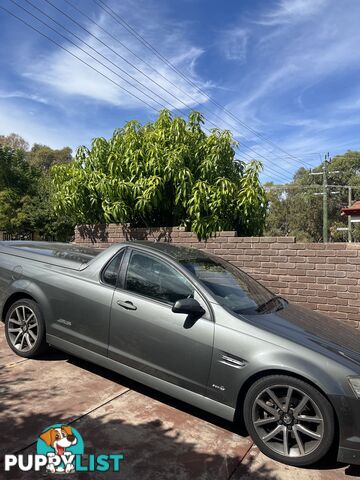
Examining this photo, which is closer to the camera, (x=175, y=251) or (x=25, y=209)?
(x=175, y=251)

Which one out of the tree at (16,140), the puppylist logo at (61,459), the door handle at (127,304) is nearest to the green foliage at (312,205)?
the tree at (16,140)

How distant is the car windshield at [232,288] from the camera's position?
11.9 ft

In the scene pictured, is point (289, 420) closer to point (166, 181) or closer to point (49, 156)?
point (166, 181)

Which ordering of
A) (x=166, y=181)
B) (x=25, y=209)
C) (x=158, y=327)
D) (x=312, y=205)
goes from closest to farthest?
(x=158, y=327), (x=166, y=181), (x=25, y=209), (x=312, y=205)

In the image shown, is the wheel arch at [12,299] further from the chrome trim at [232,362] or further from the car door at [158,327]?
the chrome trim at [232,362]

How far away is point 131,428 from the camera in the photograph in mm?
3281

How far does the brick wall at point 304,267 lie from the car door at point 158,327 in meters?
3.01

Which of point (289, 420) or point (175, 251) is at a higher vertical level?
point (175, 251)

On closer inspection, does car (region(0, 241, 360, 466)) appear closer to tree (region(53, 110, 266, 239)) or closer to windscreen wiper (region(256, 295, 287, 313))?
windscreen wiper (region(256, 295, 287, 313))

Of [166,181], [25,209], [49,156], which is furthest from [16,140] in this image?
[166,181]

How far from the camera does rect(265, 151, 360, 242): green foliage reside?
4903cm

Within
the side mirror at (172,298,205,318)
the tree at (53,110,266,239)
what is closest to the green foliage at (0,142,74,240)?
the tree at (53,110,266,239)

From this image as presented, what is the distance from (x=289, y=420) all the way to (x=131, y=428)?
1.24 m

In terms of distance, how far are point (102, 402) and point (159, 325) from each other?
2.92 ft
